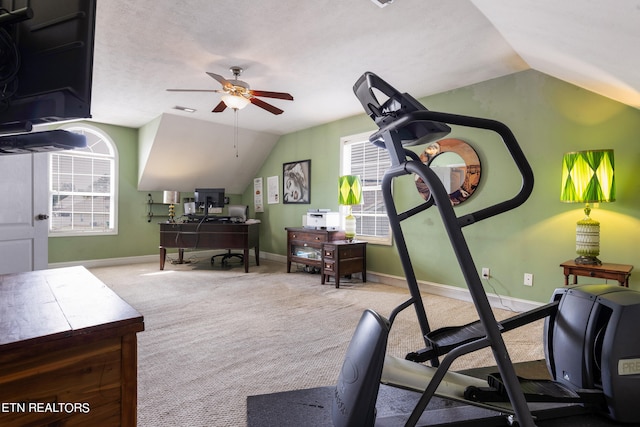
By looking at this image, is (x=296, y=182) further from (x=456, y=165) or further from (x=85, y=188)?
(x=85, y=188)

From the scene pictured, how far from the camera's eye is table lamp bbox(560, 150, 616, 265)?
2.52 metres

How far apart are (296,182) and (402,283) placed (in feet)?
8.81

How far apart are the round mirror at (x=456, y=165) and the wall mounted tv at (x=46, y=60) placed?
3234 millimetres

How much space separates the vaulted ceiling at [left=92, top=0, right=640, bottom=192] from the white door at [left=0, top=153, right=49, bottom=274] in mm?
1187

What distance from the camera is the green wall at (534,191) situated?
9.13ft

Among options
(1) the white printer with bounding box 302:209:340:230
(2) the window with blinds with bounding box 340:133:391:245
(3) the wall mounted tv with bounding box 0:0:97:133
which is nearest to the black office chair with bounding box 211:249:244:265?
(1) the white printer with bounding box 302:209:340:230

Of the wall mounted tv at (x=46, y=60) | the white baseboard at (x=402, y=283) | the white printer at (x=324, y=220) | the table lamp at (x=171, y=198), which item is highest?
the wall mounted tv at (x=46, y=60)

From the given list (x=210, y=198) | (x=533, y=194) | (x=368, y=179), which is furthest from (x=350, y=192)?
(x=210, y=198)

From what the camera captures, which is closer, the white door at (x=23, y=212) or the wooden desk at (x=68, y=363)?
the wooden desk at (x=68, y=363)

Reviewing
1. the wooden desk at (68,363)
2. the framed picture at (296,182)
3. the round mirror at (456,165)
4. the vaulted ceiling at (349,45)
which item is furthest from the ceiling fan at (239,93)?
the wooden desk at (68,363)

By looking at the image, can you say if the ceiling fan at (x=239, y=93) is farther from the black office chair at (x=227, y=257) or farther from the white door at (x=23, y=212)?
the black office chair at (x=227, y=257)

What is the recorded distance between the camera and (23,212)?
300cm

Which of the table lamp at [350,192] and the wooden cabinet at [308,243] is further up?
the table lamp at [350,192]

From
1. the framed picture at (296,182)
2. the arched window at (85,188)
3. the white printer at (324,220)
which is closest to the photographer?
the white printer at (324,220)
